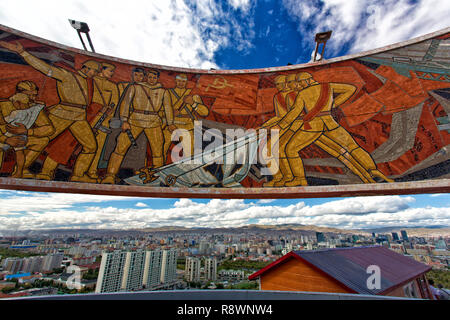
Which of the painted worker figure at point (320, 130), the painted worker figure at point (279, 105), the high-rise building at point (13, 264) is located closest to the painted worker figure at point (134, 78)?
the painted worker figure at point (279, 105)

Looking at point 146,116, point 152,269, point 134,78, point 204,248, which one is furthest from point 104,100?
point 204,248

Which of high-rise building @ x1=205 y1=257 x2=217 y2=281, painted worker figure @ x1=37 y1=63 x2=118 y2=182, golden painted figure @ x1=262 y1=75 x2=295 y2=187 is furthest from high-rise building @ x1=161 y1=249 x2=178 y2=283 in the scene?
golden painted figure @ x1=262 y1=75 x2=295 y2=187

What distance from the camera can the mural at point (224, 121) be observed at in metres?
6.58

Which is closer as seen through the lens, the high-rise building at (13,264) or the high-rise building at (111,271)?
the high-rise building at (13,264)

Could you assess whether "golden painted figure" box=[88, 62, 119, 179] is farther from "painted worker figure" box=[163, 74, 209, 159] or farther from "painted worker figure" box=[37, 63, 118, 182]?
"painted worker figure" box=[163, 74, 209, 159]

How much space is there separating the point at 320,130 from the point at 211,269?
1223 cm

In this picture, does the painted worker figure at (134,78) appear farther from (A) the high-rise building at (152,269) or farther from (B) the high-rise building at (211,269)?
(A) the high-rise building at (152,269)

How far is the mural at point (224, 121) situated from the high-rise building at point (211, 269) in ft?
32.1

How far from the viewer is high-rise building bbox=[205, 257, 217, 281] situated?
13823 millimetres

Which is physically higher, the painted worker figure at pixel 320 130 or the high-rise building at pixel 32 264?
the painted worker figure at pixel 320 130

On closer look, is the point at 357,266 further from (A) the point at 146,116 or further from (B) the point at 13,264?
(B) the point at 13,264

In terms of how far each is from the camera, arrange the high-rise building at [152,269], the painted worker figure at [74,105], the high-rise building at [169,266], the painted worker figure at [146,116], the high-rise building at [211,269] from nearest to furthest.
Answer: the painted worker figure at [74,105], the painted worker figure at [146,116], the high-rise building at [211,269], the high-rise building at [152,269], the high-rise building at [169,266]

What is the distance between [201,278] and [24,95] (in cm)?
1379

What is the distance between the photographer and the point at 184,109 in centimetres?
839
